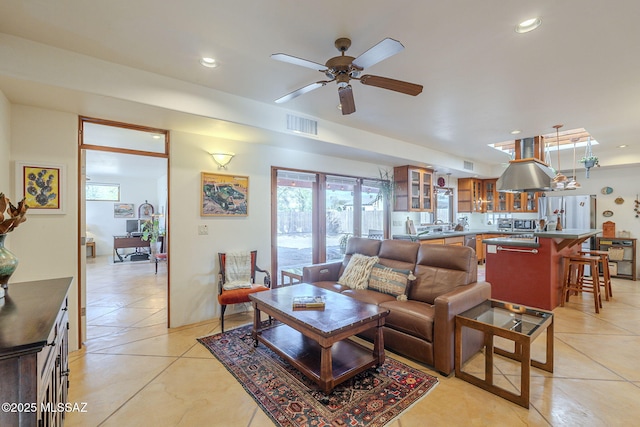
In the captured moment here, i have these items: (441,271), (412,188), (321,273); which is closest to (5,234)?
(321,273)

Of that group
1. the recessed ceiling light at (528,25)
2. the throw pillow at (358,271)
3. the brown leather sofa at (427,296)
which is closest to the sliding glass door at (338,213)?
the brown leather sofa at (427,296)

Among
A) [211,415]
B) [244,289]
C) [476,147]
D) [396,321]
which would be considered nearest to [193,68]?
[244,289]

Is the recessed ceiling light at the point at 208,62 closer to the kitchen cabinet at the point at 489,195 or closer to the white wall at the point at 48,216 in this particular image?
the white wall at the point at 48,216

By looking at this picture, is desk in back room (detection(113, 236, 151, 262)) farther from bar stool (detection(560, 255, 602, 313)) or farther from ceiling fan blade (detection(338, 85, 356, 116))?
bar stool (detection(560, 255, 602, 313))

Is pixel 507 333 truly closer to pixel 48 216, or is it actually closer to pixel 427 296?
pixel 427 296

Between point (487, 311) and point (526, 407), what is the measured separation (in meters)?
0.77

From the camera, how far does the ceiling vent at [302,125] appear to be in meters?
3.67

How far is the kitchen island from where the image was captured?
3.92m

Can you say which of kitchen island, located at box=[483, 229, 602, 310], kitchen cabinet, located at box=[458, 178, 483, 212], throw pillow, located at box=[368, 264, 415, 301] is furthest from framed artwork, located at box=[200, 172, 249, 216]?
kitchen cabinet, located at box=[458, 178, 483, 212]

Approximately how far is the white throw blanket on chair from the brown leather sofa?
781mm

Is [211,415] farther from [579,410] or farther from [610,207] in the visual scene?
[610,207]

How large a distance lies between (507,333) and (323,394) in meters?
1.44

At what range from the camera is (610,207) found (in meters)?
6.49

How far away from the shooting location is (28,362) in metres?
1.05
